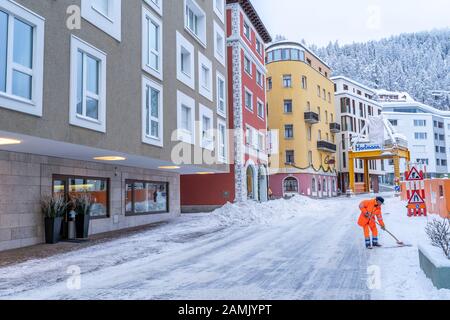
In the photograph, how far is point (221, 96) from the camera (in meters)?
25.1

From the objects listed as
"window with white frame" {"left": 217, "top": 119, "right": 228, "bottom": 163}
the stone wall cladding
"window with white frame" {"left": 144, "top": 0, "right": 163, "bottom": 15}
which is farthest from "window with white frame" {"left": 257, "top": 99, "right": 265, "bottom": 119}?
the stone wall cladding

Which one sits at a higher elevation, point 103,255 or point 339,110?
point 339,110

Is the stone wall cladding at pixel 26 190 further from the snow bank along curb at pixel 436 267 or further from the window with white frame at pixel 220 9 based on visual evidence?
the window with white frame at pixel 220 9

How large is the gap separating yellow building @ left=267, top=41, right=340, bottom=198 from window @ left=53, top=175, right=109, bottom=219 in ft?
111

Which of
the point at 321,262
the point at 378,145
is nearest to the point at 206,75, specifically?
the point at 321,262

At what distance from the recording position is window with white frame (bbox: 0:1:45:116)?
9.07m

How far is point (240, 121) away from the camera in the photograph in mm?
28531

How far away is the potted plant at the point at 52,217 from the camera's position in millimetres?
12586

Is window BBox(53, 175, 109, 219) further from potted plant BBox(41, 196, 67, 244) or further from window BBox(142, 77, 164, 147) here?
window BBox(142, 77, 164, 147)

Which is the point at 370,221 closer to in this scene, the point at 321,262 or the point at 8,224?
the point at 321,262

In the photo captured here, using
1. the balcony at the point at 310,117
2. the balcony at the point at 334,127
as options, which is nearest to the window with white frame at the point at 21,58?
the balcony at the point at 310,117

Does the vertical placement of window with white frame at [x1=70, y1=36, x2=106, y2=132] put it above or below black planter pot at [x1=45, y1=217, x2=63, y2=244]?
above

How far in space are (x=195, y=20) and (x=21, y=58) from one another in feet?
45.9

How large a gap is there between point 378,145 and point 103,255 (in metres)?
37.4
